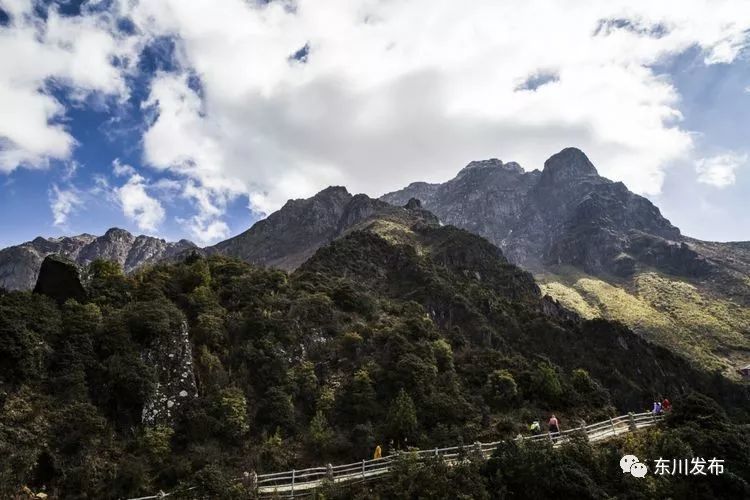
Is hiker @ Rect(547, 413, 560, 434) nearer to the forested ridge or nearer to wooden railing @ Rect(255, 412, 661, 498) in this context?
wooden railing @ Rect(255, 412, 661, 498)

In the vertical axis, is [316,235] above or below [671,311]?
above

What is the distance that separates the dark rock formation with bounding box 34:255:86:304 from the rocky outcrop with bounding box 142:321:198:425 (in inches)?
289

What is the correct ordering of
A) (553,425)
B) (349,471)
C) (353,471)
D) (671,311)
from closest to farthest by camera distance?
(349,471)
(353,471)
(553,425)
(671,311)

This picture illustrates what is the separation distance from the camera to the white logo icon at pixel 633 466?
21.5 m

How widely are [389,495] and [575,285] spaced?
559 feet

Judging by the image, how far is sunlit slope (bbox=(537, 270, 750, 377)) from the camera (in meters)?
106

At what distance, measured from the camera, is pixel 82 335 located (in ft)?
84.9

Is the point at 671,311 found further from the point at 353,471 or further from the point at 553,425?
the point at 353,471

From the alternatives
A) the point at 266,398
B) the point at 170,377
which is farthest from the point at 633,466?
the point at 170,377

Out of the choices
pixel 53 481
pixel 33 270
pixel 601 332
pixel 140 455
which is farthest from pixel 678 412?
pixel 33 270

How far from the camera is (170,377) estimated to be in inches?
1055

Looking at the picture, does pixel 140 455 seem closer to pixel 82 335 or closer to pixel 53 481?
pixel 53 481

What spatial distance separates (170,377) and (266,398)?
18.7 ft

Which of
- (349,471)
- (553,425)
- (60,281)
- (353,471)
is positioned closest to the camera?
(349,471)
